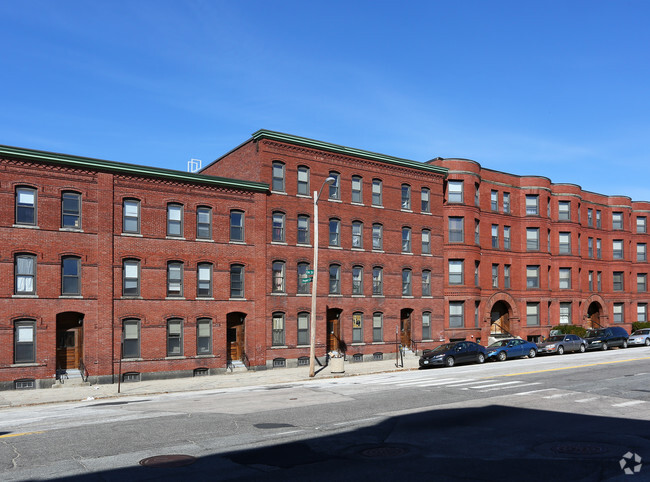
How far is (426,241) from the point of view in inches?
1757

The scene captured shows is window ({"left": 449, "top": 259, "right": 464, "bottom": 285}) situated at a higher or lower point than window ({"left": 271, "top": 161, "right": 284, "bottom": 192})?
lower

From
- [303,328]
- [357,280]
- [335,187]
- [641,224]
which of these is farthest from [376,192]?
[641,224]

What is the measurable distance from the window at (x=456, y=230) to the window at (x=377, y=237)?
6898 millimetres

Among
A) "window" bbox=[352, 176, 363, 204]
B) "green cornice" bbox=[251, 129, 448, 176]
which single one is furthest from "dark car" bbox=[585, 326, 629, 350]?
"window" bbox=[352, 176, 363, 204]

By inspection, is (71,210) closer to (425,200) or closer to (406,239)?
(406,239)

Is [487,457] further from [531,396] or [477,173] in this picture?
[477,173]

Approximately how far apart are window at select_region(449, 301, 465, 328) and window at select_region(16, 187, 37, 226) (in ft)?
92.5

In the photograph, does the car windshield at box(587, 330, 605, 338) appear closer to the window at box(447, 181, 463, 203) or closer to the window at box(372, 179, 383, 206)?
the window at box(447, 181, 463, 203)

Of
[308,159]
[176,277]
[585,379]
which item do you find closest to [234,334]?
[176,277]

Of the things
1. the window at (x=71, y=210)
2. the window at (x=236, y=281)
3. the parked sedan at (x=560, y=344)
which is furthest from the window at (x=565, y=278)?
the window at (x=71, y=210)

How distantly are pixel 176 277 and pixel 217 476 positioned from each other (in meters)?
23.6

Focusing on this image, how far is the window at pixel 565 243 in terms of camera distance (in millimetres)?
54688

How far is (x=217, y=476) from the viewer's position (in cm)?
1105

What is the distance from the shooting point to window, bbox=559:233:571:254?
54.7 metres
